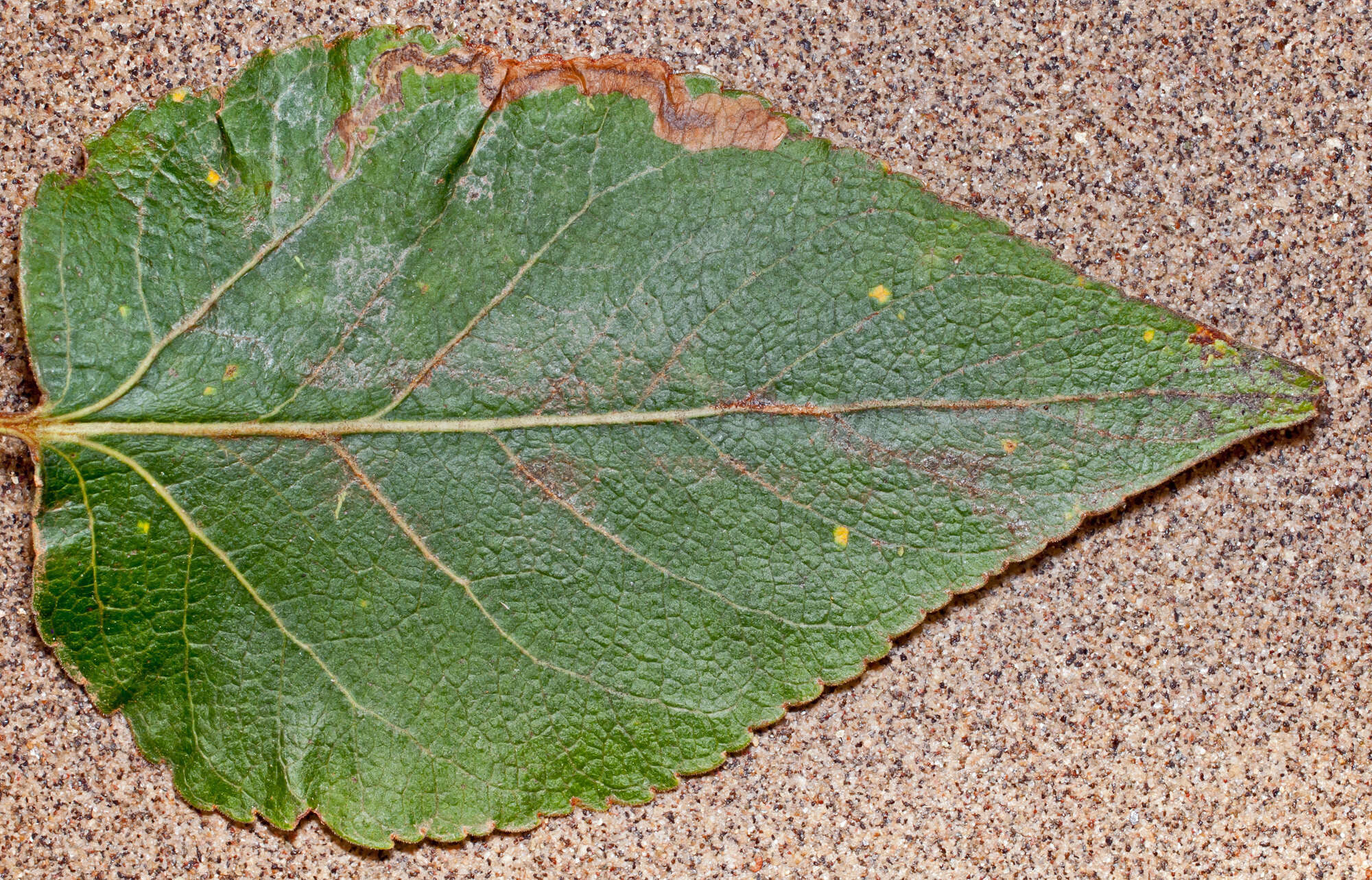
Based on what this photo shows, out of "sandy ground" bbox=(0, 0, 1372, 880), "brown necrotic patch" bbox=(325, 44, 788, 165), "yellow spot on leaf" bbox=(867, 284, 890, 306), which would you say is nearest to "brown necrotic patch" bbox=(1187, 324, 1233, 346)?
"sandy ground" bbox=(0, 0, 1372, 880)

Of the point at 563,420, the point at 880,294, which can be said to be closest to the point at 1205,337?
the point at 880,294

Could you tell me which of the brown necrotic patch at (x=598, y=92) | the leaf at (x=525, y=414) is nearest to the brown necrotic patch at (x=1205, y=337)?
the leaf at (x=525, y=414)

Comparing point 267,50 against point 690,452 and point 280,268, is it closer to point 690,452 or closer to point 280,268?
point 280,268

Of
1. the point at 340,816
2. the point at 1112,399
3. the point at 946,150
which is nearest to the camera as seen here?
the point at 1112,399

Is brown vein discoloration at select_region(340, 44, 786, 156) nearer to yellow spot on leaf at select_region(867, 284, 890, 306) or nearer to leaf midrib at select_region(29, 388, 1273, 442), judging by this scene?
yellow spot on leaf at select_region(867, 284, 890, 306)

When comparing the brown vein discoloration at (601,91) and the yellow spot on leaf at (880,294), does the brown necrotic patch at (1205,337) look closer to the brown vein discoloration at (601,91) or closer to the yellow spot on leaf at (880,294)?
the yellow spot on leaf at (880,294)

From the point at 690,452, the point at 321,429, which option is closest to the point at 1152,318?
the point at 690,452

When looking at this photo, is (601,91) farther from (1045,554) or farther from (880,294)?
(1045,554)
